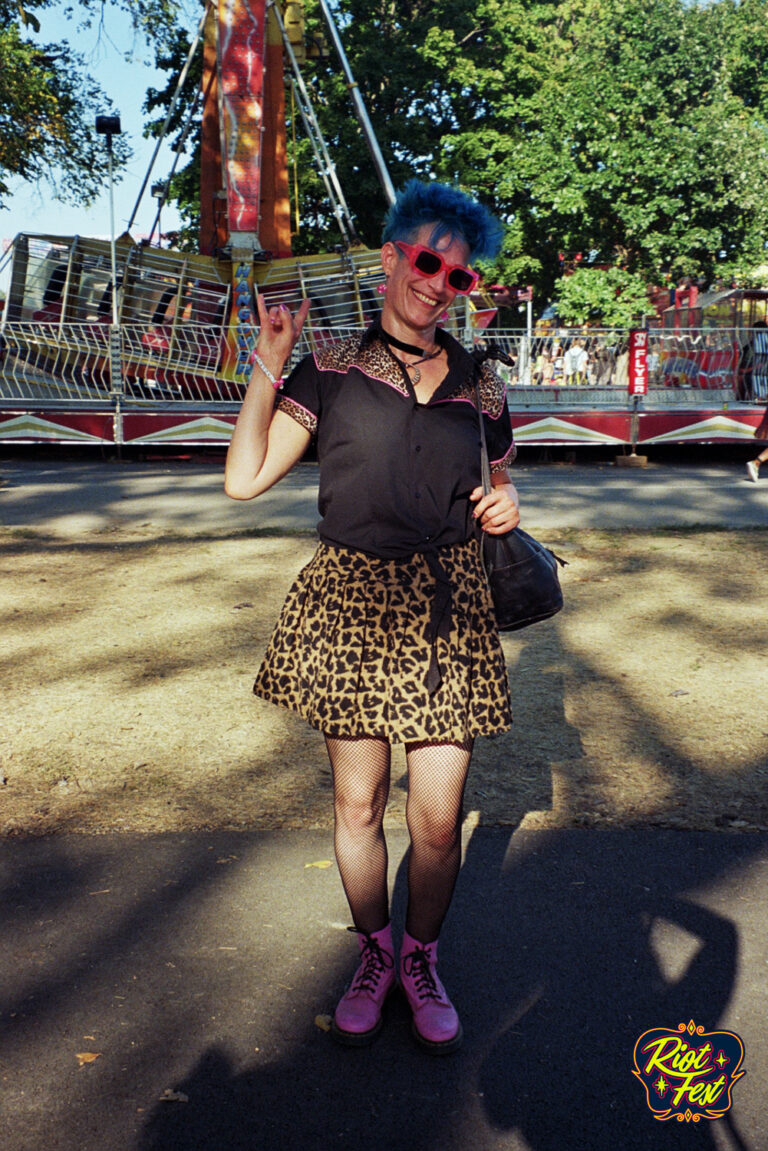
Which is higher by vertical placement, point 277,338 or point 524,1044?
point 277,338

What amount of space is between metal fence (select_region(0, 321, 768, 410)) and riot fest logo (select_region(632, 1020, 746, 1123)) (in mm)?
14410

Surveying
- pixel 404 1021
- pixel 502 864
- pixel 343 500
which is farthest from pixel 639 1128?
pixel 343 500

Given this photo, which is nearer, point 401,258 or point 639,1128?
point 639,1128

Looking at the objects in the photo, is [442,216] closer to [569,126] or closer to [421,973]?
[421,973]

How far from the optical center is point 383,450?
2465 mm

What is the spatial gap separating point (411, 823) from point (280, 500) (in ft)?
28.9

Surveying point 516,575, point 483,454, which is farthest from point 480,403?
point 516,575

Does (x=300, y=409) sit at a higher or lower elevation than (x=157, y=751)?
higher

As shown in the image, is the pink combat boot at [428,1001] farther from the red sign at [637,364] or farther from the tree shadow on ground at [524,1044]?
the red sign at [637,364]

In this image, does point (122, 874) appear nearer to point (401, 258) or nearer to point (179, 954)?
point (179, 954)

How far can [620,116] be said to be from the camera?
29.2m

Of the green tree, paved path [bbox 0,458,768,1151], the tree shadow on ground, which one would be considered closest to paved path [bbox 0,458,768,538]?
paved path [bbox 0,458,768,1151]

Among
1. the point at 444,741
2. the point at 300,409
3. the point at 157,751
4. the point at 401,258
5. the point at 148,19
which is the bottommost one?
the point at 157,751

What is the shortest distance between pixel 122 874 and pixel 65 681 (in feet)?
6.81
